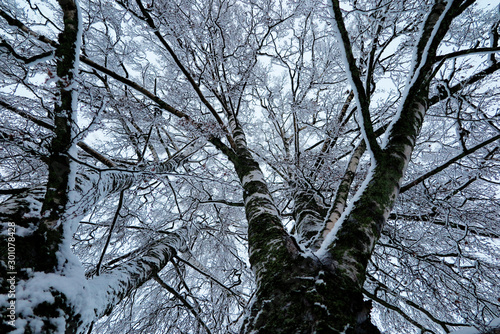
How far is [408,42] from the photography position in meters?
3.13

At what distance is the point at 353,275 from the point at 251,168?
1.77 meters

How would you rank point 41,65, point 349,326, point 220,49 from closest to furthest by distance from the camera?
point 349,326 < point 41,65 < point 220,49

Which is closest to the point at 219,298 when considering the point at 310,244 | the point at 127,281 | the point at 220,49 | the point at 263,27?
the point at 127,281

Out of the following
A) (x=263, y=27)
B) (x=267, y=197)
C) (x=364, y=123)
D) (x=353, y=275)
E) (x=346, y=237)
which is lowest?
(x=353, y=275)

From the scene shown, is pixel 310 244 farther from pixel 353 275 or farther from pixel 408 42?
pixel 408 42

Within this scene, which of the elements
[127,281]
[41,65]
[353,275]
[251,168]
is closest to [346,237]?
[353,275]

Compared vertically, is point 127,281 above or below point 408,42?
below

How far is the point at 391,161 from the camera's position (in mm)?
1590

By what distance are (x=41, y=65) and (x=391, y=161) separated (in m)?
3.09

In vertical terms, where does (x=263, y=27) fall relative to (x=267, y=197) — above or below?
above

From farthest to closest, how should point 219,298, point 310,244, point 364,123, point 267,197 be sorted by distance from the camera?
point 219,298 → point 267,197 → point 310,244 → point 364,123

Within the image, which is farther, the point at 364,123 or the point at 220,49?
the point at 220,49

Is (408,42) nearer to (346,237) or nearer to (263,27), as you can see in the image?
(263,27)

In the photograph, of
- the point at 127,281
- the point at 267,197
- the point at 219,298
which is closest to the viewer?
the point at 127,281
